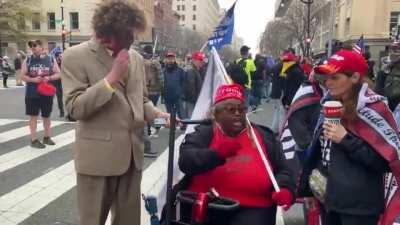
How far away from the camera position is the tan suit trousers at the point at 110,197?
10.9ft

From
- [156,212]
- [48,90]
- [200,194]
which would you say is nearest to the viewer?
[200,194]

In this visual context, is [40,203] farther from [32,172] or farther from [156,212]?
[156,212]

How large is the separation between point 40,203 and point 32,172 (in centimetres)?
161

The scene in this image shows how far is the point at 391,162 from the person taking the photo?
2.84 meters

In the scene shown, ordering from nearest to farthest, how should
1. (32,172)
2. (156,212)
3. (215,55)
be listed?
(156,212), (215,55), (32,172)

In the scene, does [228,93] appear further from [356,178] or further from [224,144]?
[356,178]

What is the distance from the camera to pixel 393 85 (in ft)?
19.3

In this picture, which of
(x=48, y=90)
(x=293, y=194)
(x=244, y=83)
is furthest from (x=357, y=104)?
(x=244, y=83)

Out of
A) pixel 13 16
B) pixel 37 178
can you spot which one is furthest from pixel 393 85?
pixel 13 16

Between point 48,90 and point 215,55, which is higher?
point 215,55

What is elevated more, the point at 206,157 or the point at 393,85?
the point at 393,85

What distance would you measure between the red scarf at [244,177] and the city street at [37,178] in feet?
8.37

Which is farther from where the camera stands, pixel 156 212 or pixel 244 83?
pixel 244 83

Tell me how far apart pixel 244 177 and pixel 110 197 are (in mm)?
917
